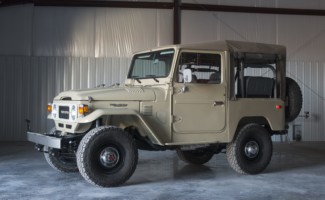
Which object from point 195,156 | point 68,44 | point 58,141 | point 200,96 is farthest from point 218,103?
point 68,44

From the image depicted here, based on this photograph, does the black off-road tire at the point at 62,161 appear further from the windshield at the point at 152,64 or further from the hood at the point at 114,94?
the windshield at the point at 152,64

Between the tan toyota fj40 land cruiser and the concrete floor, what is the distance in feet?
1.01

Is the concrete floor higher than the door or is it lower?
lower

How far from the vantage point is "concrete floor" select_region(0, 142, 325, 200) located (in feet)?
17.8

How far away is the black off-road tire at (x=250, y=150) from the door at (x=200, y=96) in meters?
0.47

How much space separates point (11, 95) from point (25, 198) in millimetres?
7928

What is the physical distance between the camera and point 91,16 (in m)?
12.7

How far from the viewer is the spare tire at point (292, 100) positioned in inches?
296

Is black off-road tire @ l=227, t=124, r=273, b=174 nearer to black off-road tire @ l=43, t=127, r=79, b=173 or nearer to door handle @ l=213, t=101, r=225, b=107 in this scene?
door handle @ l=213, t=101, r=225, b=107

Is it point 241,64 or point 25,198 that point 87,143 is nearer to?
point 25,198

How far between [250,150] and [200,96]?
1407mm

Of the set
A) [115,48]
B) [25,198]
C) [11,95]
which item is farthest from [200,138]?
[11,95]

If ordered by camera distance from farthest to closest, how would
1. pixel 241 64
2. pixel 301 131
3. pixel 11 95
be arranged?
pixel 301 131 < pixel 11 95 < pixel 241 64

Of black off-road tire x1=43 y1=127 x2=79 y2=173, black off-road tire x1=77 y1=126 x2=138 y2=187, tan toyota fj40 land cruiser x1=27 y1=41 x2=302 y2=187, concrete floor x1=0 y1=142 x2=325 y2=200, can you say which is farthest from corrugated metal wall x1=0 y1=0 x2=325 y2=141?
black off-road tire x1=77 y1=126 x2=138 y2=187
